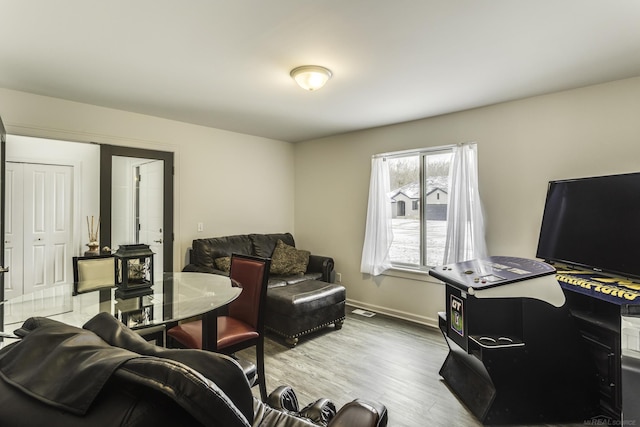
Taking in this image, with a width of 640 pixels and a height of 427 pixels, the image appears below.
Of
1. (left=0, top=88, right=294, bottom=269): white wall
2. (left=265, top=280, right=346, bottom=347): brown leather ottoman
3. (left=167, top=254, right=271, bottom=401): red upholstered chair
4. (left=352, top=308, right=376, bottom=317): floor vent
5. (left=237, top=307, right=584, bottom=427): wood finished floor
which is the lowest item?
(left=237, top=307, right=584, bottom=427): wood finished floor

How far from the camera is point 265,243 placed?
465 cm

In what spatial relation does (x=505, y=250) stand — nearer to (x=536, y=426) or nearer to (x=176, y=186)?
(x=536, y=426)

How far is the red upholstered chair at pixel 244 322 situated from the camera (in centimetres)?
221

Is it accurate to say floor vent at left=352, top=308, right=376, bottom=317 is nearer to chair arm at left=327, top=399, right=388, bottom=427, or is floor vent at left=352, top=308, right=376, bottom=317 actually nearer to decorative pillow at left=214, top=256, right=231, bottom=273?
decorative pillow at left=214, top=256, right=231, bottom=273

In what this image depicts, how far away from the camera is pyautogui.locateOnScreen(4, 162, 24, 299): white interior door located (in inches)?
114

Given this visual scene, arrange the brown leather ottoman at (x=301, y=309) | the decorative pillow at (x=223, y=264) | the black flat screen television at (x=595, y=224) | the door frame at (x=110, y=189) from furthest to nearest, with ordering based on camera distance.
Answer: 1. the decorative pillow at (x=223, y=264)
2. the door frame at (x=110, y=189)
3. the brown leather ottoman at (x=301, y=309)
4. the black flat screen television at (x=595, y=224)

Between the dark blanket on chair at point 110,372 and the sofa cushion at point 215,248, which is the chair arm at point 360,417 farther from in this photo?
the sofa cushion at point 215,248

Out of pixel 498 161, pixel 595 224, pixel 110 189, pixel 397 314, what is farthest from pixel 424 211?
pixel 110 189

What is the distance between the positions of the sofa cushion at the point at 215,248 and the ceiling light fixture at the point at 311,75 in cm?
245

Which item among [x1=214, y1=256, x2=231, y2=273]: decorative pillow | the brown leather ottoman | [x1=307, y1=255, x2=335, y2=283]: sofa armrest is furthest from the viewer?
[x1=307, y1=255, x2=335, y2=283]: sofa armrest

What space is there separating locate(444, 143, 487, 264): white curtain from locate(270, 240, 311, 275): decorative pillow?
1959mm

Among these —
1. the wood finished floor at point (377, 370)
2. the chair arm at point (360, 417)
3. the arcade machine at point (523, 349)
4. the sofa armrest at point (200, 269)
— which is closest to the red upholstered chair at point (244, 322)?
the wood finished floor at point (377, 370)

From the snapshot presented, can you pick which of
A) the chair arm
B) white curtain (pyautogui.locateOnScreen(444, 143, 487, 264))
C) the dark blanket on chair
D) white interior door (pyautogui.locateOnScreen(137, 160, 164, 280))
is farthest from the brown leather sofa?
the dark blanket on chair

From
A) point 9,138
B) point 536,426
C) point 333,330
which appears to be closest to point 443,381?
point 536,426
